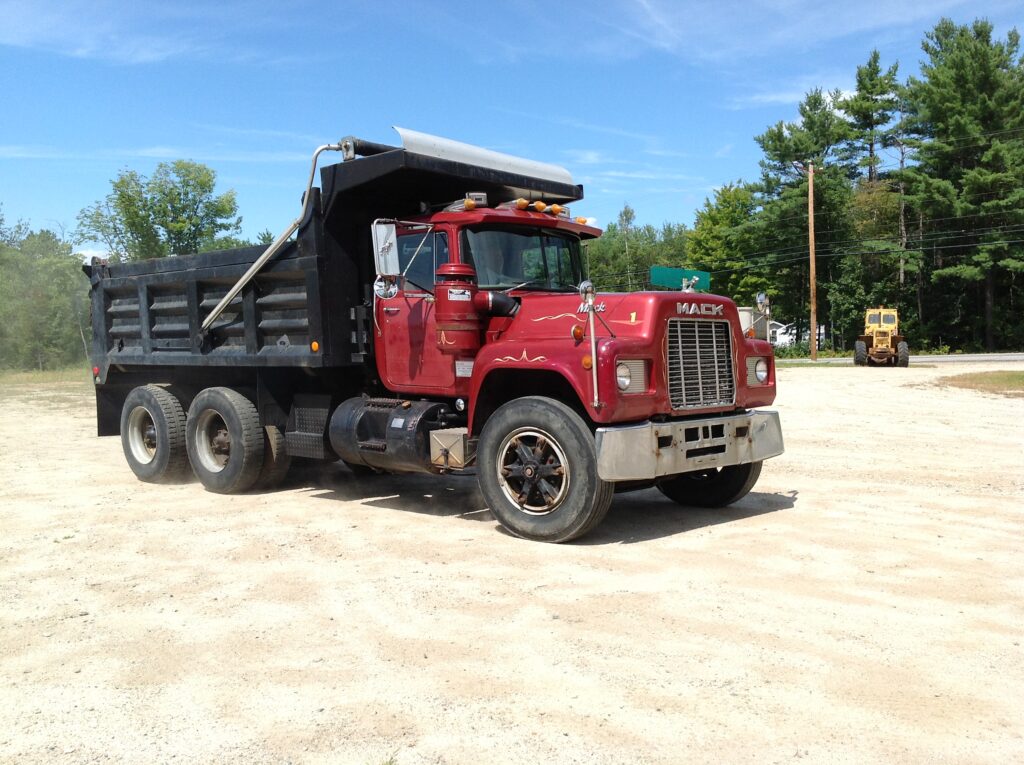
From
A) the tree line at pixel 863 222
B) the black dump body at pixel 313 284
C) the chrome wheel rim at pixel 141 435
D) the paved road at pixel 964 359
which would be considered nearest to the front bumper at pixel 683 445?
the black dump body at pixel 313 284

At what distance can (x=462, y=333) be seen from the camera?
6.98 m

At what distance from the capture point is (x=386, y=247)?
271 inches

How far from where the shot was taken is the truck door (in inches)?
288

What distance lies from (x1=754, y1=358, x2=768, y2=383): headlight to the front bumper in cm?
37

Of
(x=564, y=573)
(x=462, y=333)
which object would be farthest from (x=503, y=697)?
(x=462, y=333)

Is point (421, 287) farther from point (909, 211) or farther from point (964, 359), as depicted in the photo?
point (909, 211)

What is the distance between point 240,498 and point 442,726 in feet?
19.5

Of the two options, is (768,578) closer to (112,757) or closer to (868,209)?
(112,757)

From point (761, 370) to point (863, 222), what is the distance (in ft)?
166

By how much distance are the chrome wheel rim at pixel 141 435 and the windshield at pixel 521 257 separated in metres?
5.11

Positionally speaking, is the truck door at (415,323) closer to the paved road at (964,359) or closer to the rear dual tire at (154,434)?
the rear dual tire at (154,434)

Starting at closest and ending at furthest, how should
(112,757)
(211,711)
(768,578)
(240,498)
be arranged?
(112,757) < (211,711) < (768,578) < (240,498)

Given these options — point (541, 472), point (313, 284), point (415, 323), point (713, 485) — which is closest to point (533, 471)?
point (541, 472)

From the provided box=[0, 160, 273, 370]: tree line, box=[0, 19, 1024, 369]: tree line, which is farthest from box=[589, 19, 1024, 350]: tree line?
box=[0, 160, 273, 370]: tree line
